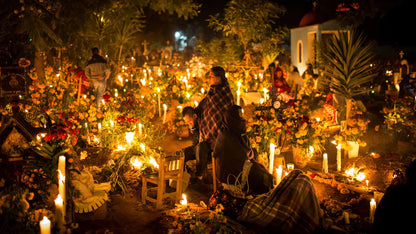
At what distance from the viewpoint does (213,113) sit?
6414 millimetres

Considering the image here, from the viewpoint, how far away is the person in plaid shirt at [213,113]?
251 inches

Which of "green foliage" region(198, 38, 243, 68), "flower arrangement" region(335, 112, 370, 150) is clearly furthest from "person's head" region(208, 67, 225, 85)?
"green foliage" region(198, 38, 243, 68)

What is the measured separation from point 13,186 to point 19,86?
3.75m

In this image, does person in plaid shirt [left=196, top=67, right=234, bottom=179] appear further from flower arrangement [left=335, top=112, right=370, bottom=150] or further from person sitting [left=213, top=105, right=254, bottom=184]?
flower arrangement [left=335, top=112, right=370, bottom=150]

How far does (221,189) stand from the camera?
5098 millimetres

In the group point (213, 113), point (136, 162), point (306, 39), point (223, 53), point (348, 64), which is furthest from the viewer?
point (306, 39)

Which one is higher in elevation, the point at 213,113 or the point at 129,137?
the point at 213,113

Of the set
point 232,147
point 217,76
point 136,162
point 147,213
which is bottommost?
point 147,213

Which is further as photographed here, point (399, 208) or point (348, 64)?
point (348, 64)

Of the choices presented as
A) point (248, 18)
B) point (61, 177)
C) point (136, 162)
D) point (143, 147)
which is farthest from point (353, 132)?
point (248, 18)

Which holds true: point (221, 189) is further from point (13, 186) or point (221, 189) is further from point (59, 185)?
point (13, 186)

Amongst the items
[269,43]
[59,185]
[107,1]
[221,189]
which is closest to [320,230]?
[221,189]

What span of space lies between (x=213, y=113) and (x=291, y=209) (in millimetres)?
2426

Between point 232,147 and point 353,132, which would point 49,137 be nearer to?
point 232,147
